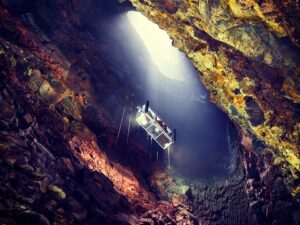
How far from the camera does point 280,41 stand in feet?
35.4

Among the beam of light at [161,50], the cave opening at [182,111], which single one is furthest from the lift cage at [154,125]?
the beam of light at [161,50]

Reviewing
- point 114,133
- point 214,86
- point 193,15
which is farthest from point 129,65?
point 193,15

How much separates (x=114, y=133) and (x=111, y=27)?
11.3 meters

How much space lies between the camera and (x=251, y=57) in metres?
11.9

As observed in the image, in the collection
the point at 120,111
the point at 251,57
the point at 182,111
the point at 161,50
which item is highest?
the point at 161,50

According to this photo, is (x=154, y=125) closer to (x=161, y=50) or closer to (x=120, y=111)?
(x=120, y=111)

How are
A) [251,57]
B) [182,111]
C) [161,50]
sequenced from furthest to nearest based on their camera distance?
[161,50]
[182,111]
[251,57]

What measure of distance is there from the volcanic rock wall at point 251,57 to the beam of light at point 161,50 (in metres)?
16.4

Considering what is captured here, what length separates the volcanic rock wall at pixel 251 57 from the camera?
10500 millimetres

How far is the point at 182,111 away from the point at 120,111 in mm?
8673

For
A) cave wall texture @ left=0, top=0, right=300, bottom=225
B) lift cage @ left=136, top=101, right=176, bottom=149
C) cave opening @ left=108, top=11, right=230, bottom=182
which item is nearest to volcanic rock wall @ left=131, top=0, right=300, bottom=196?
cave wall texture @ left=0, top=0, right=300, bottom=225

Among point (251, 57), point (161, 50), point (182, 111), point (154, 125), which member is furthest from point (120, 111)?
point (161, 50)

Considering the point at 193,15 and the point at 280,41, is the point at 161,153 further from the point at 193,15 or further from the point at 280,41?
the point at 280,41

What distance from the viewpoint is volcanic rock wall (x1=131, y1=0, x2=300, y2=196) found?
413 inches
